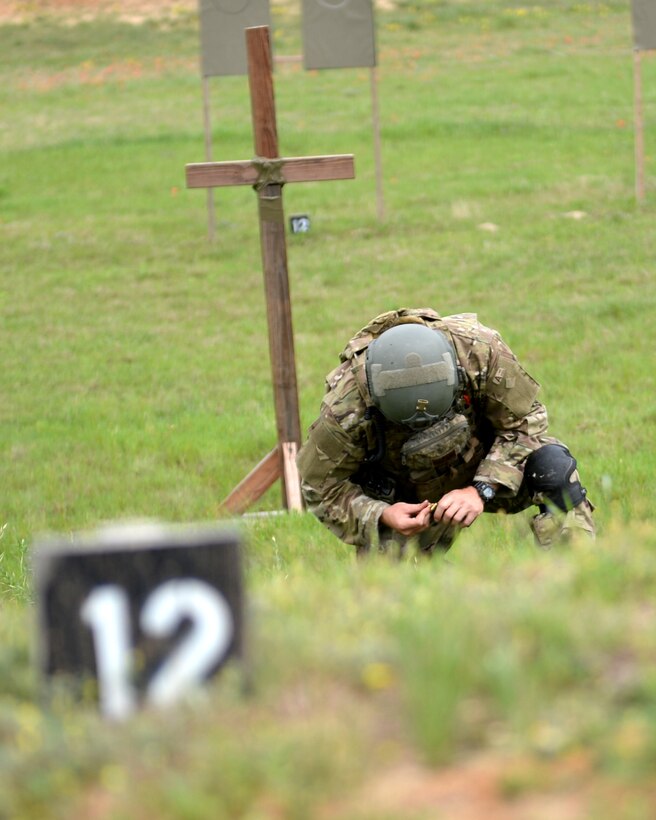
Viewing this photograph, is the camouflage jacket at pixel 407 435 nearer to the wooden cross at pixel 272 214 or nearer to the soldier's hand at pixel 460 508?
the soldier's hand at pixel 460 508

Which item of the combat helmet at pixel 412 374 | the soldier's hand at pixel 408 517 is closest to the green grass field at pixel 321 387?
the soldier's hand at pixel 408 517

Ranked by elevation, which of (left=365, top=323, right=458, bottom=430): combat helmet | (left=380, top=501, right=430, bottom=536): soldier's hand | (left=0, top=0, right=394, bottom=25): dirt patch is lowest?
(left=380, top=501, right=430, bottom=536): soldier's hand

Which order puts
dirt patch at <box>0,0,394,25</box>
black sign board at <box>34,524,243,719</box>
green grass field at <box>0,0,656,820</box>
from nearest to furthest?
green grass field at <box>0,0,656,820</box> < black sign board at <box>34,524,243,719</box> < dirt patch at <box>0,0,394,25</box>

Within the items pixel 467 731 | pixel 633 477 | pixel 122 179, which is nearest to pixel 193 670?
pixel 467 731

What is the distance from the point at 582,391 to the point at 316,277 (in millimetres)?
5254

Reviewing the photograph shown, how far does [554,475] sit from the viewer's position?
227 inches

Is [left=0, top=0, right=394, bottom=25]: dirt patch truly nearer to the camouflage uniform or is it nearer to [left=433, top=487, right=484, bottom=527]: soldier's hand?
the camouflage uniform

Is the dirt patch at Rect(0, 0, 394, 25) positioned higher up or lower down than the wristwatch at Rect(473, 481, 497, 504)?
higher up

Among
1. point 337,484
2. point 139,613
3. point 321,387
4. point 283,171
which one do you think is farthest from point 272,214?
point 139,613

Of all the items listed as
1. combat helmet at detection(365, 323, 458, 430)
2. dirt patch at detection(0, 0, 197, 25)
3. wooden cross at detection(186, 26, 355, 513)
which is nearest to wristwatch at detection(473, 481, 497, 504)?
combat helmet at detection(365, 323, 458, 430)

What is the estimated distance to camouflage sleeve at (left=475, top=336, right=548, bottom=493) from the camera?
5711mm

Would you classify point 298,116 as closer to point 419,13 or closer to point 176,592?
point 419,13

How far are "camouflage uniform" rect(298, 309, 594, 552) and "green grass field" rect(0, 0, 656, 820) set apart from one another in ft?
1.00

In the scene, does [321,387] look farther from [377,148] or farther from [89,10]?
[89,10]
